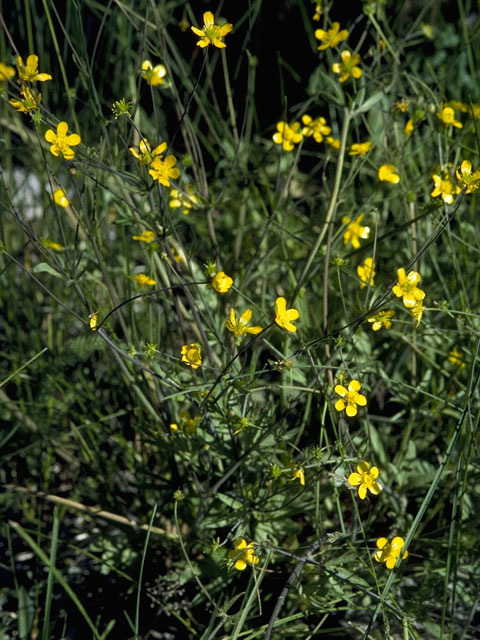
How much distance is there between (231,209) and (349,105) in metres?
0.90

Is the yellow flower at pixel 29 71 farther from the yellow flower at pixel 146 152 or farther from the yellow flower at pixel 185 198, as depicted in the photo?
the yellow flower at pixel 185 198

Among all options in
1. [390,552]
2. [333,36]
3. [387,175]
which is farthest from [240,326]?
[333,36]

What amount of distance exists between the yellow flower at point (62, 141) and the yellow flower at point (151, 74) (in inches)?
6.7

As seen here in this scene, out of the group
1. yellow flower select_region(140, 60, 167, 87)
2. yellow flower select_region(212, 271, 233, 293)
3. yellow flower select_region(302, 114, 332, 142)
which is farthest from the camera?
yellow flower select_region(302, 114, 332, 142)

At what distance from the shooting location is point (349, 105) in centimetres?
140

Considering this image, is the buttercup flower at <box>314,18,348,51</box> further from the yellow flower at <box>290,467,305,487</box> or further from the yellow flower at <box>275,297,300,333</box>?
the yellow flower at <box>290,467,305,487</box>

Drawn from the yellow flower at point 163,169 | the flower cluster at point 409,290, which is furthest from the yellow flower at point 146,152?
the flower cluster at point 409,290

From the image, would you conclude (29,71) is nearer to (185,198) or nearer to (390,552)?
(185,198)

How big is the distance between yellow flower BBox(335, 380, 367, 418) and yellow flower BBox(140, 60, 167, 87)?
0.59m

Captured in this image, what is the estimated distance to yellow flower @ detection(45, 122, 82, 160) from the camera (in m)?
Result: 1.07

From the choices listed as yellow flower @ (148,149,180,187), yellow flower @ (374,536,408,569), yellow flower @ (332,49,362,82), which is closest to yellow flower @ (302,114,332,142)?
yellow flower @ (332,49,362,82)

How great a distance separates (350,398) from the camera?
3.58 ft

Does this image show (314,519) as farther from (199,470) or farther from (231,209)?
(231,209)

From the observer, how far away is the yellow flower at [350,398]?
1.07 metres
